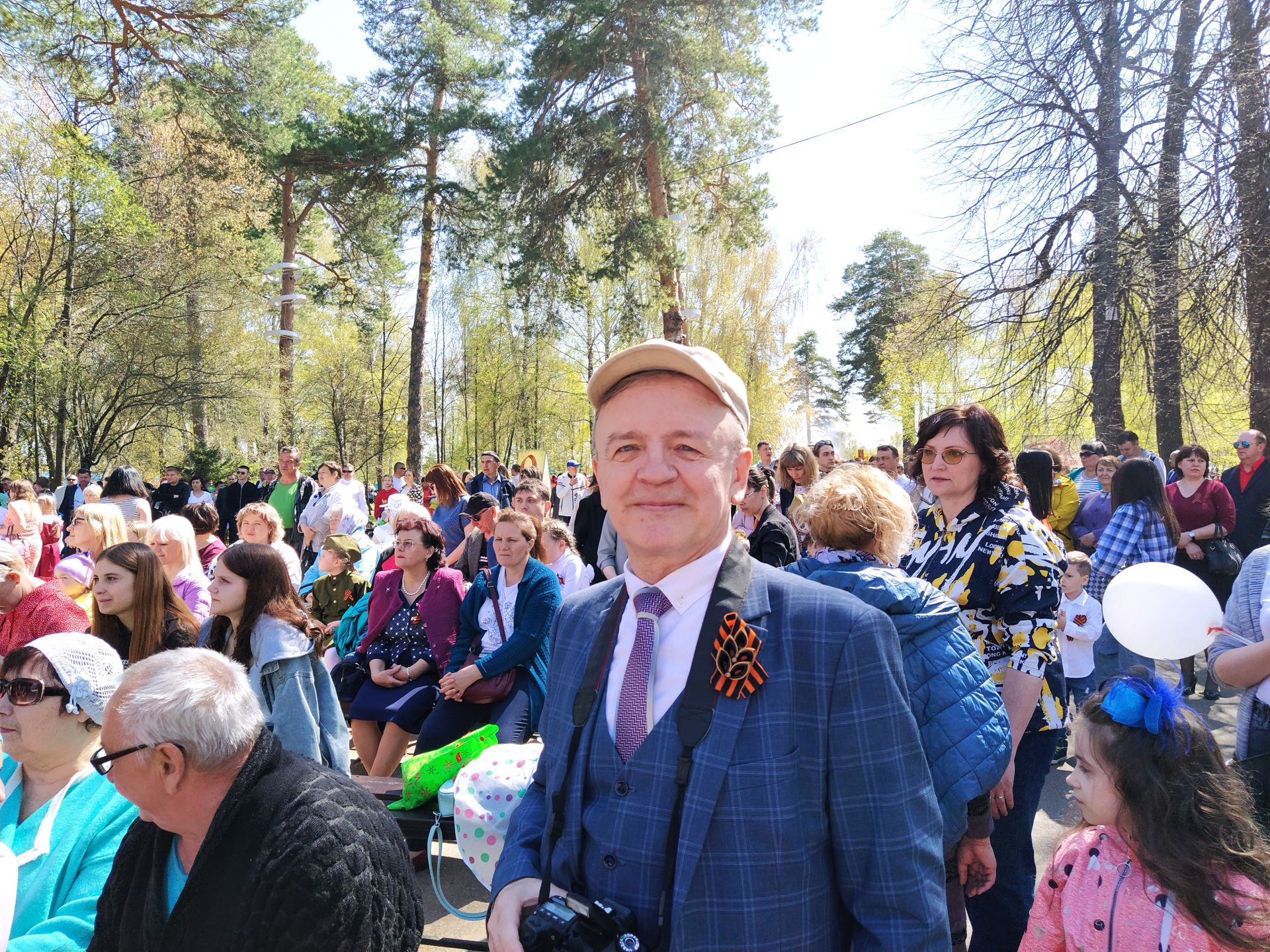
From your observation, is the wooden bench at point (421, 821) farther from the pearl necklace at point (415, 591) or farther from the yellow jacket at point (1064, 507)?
the yellow jacket at point (1064, 507)

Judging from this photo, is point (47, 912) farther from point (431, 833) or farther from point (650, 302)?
point (650, 302)

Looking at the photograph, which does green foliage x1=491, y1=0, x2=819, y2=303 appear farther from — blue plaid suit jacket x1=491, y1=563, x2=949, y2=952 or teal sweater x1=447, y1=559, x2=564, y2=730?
blue plaid suit jacket x1=491, y1=563, x2=949, y2=952

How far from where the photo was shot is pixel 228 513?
13.9m

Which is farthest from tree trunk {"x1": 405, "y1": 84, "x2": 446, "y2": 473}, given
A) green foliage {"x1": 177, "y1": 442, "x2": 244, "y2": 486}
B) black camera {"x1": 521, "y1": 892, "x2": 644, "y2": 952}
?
black camera {"x1": 521, "y1": 892, "x2": 644, "y2": 952}

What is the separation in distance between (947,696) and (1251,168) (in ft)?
21.8

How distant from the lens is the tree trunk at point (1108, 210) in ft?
24.5

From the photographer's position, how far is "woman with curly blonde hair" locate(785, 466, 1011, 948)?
2053 millimetres

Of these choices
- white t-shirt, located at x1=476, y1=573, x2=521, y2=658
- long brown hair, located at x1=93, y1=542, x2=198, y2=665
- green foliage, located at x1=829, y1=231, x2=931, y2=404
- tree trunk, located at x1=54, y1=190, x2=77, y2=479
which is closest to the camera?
long brown hair, located at x1=93, y1=542, x2=198, y2=665

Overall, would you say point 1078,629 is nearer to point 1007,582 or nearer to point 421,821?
point 1007,582

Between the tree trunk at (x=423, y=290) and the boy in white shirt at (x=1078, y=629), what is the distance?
16953 millimetres

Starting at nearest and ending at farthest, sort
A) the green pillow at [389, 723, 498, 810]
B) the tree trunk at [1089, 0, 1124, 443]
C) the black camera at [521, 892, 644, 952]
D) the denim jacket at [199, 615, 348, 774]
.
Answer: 1. the black camera at [521, 892, 644, 952]
2. the denim jacket at [199, 615, 348, 774]
3. the green pillow at [389, 723, 498, 810]
4. the tree trunk at [1089, 0, 1124, 443]

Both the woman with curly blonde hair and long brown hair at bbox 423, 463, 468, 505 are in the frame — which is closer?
the woman with curly blonde hair

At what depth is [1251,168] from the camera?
21.0 ft

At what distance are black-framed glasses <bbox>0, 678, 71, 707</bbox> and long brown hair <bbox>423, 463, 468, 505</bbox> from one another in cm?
616
